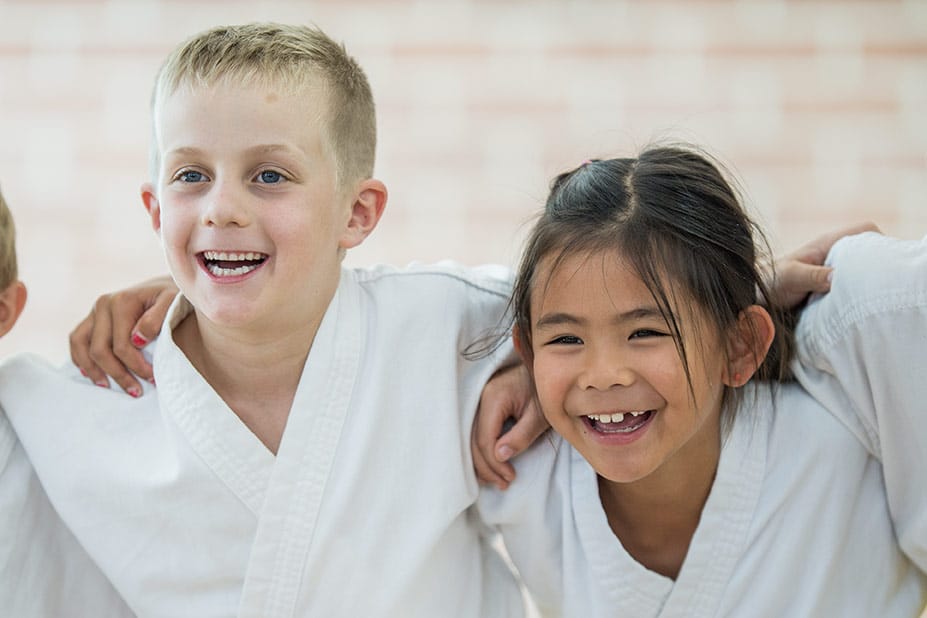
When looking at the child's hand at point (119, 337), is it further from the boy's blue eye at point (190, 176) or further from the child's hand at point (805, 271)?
the child's hand at point (805, 271)

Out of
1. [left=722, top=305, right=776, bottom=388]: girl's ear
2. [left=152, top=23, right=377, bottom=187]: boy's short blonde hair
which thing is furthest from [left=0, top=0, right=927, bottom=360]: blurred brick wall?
[left=722, top=305, right=776, bottom=388]: girl's ear

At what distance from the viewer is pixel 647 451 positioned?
1365 mm

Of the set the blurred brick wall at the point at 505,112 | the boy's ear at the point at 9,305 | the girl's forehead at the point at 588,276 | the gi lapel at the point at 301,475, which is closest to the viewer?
the girl's forehead at the point at 588,276

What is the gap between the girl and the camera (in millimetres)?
1346

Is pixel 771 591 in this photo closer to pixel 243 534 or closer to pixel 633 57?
pixel 243 534

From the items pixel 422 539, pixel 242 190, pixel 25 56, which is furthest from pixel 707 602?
pixel 25 56

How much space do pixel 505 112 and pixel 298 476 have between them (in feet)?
4.24

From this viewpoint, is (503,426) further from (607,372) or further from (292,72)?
(292,72)

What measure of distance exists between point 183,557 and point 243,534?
3.7 inches

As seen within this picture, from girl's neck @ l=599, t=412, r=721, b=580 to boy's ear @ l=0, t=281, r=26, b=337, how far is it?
88cm

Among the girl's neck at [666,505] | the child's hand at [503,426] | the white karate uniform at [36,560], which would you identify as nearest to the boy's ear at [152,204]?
the white karate uniform at [36,560]

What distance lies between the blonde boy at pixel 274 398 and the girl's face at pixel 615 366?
0.62 ft

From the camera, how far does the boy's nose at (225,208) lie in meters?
1.36

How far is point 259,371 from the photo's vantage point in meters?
1.52
